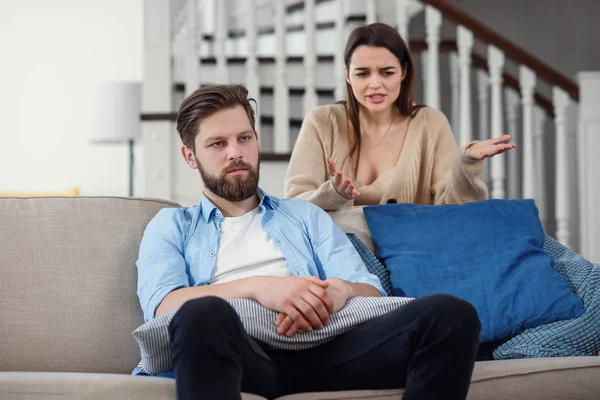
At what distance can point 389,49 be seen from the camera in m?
2.36

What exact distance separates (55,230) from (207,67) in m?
2.12

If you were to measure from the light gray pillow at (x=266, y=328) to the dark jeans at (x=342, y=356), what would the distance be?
0.08ft

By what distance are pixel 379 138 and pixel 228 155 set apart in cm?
84

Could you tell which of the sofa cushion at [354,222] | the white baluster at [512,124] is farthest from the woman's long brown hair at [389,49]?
the white baluster at [512,124]

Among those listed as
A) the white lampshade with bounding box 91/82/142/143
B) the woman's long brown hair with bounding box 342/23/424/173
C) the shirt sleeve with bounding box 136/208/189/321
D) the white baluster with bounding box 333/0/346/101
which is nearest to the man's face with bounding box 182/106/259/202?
the shirt sleeve with bounding box 136/208/189/321

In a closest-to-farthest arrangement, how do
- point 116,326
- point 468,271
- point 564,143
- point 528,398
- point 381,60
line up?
point 528,398 → point 116,326 → point 468,271 → point 381,60 → point 564,143

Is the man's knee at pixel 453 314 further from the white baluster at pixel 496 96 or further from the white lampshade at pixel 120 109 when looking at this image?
the white lampshade at pixel 120 109

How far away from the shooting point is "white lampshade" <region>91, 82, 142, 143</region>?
421cm

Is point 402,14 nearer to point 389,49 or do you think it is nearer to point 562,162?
point 562,162

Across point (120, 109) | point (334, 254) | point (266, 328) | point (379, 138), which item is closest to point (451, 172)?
point (379, 138)

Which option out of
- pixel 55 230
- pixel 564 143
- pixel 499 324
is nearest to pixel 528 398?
pixel 499 324

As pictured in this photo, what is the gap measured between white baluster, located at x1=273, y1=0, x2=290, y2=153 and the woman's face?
131cm

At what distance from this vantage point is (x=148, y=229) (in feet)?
5.59

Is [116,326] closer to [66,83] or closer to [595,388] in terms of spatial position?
[595,388]
